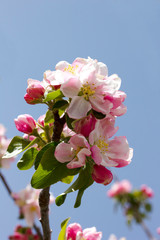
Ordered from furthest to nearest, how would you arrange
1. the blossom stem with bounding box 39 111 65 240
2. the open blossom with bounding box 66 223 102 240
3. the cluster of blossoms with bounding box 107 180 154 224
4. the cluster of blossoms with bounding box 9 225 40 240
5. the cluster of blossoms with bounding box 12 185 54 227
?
the cluster of blossoms with bounding box 107 180 154 224 → the cluster of blossoms with bounding box 9 225 40 240 → the cluster of blossoms with bounding box 12 185 54 227 → the open blossom with bounding box 66 223 102 240 → the blossom stem with bounding box 39 111 65 240

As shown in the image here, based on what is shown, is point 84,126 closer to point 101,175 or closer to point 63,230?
point 101,175

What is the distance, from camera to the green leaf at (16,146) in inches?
50.3

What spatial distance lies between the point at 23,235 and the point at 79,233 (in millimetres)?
2302

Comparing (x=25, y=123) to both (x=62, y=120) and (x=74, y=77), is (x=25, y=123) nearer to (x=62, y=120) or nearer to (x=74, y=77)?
(x=62, y=120)

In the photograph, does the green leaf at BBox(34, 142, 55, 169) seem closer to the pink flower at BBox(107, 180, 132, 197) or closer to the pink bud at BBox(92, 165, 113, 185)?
the pink bud at BBox(92, 165, 113, 185)

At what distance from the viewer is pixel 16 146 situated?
4.29ft

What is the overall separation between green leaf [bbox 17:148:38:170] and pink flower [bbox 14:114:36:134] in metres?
0.13

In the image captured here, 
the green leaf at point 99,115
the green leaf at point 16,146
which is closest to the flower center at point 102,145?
the green leaf at point 99,115

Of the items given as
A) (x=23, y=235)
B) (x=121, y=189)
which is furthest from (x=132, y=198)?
(x=23, y=235)

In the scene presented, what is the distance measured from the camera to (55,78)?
3.84 feet

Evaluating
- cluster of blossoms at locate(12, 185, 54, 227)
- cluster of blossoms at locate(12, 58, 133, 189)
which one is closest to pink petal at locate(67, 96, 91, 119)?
cluster of blossoms at locate(12, 58, 133, 189)

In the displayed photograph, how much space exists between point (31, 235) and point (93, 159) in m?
2.58

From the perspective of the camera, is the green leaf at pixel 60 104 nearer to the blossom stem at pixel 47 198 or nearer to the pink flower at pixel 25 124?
the blossom stem at pixel 47 198

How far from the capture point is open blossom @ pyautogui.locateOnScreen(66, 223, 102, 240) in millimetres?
1309
